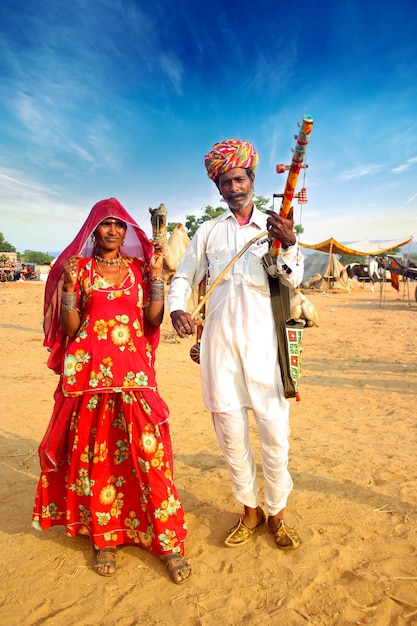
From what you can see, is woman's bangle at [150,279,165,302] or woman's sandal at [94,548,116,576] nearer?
woman's sandal at [94,548,116,576]

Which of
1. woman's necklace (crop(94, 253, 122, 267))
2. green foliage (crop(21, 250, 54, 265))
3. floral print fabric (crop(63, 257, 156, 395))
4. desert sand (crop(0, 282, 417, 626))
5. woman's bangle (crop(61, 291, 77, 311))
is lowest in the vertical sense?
desert sand (crop(0, 282, 417, 626))

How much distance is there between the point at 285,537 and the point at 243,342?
1235mm

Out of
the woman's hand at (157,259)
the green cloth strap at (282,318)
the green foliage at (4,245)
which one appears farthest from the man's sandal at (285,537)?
the green foliage at (4,245)

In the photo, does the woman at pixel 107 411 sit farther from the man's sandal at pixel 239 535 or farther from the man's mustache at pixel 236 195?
the man's mustache at pixel 236 195

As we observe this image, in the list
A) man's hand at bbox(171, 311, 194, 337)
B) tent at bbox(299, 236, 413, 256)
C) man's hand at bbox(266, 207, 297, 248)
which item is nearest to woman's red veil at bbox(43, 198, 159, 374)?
man's hand at bbox(171, 311, 194, 337)

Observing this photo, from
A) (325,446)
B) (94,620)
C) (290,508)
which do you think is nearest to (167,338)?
(325,446)

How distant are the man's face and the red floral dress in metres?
0.77

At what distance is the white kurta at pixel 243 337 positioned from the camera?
270cm

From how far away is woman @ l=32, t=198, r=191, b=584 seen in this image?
267cm

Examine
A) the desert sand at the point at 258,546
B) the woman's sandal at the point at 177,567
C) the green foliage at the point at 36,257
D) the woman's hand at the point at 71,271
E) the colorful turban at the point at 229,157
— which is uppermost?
the green foliage at the point at 36,257

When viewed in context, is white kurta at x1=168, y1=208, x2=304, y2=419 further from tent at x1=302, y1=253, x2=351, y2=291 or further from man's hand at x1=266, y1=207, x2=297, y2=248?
tent at x1=302, y1=253, x2=351, y2=291

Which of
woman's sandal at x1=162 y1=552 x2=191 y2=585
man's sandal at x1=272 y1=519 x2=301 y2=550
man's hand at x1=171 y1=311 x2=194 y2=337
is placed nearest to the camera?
woman's sandal at x1=162 y1=552 x2=191 y2=585

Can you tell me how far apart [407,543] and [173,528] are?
144 cm

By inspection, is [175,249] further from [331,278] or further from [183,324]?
[331,278]
